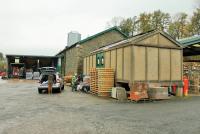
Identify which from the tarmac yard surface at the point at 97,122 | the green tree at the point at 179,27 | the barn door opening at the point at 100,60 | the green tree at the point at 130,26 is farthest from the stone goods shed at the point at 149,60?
the green tree at the point at 130,26

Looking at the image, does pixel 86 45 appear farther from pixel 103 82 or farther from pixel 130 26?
pixel 130 26

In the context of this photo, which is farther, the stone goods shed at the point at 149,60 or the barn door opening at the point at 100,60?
the barn door opening at the point at 100,60

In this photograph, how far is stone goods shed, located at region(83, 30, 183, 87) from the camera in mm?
17328

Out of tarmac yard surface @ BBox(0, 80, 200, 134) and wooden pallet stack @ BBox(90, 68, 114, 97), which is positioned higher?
wooden pallet stack @ BBox(90, 68, 114, 97)

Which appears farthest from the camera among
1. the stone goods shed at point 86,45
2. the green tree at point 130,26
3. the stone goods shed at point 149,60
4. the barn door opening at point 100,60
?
the green tree at point 130,26

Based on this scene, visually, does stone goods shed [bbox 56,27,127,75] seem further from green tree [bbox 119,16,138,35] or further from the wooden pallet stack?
green tree [bbox 119,16,138,35]

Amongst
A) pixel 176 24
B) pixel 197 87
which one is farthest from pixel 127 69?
pixel 176 24

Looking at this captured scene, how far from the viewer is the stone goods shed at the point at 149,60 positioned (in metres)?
17.3

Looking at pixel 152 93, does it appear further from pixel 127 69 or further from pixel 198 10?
pixel 198 10

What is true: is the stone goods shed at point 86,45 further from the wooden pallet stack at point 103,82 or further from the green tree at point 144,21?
the green tree at point 144,21

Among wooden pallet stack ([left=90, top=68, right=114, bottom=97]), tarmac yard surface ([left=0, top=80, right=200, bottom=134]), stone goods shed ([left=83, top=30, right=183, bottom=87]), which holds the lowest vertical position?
tarmac yard surface ([left=0, top=80, right=200, bottom=134])

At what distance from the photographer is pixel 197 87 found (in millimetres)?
21078

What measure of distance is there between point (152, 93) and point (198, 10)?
118 feet

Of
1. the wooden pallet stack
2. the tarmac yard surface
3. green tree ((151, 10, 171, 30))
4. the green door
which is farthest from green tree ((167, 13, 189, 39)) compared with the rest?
the tarmac yard surface
